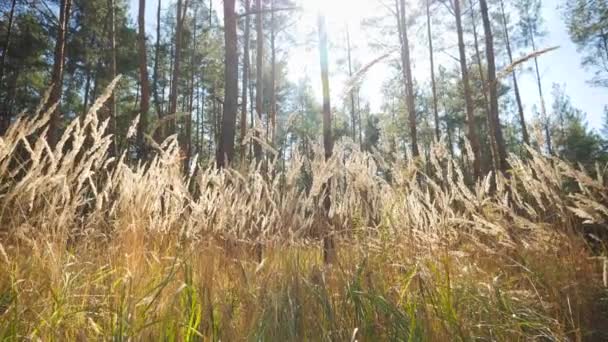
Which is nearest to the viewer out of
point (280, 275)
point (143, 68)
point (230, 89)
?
point (280, 275)

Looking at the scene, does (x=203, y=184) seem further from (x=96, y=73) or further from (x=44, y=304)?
(x=96, y=73)

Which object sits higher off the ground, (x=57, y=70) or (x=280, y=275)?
(x=57, y=70)

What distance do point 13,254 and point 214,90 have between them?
2092cm

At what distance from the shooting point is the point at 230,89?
19.0 ft

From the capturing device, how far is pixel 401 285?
185cm

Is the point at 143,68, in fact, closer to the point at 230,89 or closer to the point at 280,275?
the point at 230,89

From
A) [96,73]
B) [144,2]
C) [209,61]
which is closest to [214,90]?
[209,61]

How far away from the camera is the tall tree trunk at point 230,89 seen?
225 inches

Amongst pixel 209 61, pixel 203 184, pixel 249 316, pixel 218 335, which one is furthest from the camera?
pixel 209 61

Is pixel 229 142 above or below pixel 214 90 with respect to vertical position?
below

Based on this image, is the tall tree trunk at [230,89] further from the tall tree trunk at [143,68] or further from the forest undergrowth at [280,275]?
the tall tree trunk at [143,68]

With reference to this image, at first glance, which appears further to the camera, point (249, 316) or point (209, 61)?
A: point (209, 61)

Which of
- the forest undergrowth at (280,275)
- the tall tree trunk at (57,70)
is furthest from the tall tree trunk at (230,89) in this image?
the forest undergrowth at (280,275)

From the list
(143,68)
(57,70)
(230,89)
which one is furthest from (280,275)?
(143,68)
